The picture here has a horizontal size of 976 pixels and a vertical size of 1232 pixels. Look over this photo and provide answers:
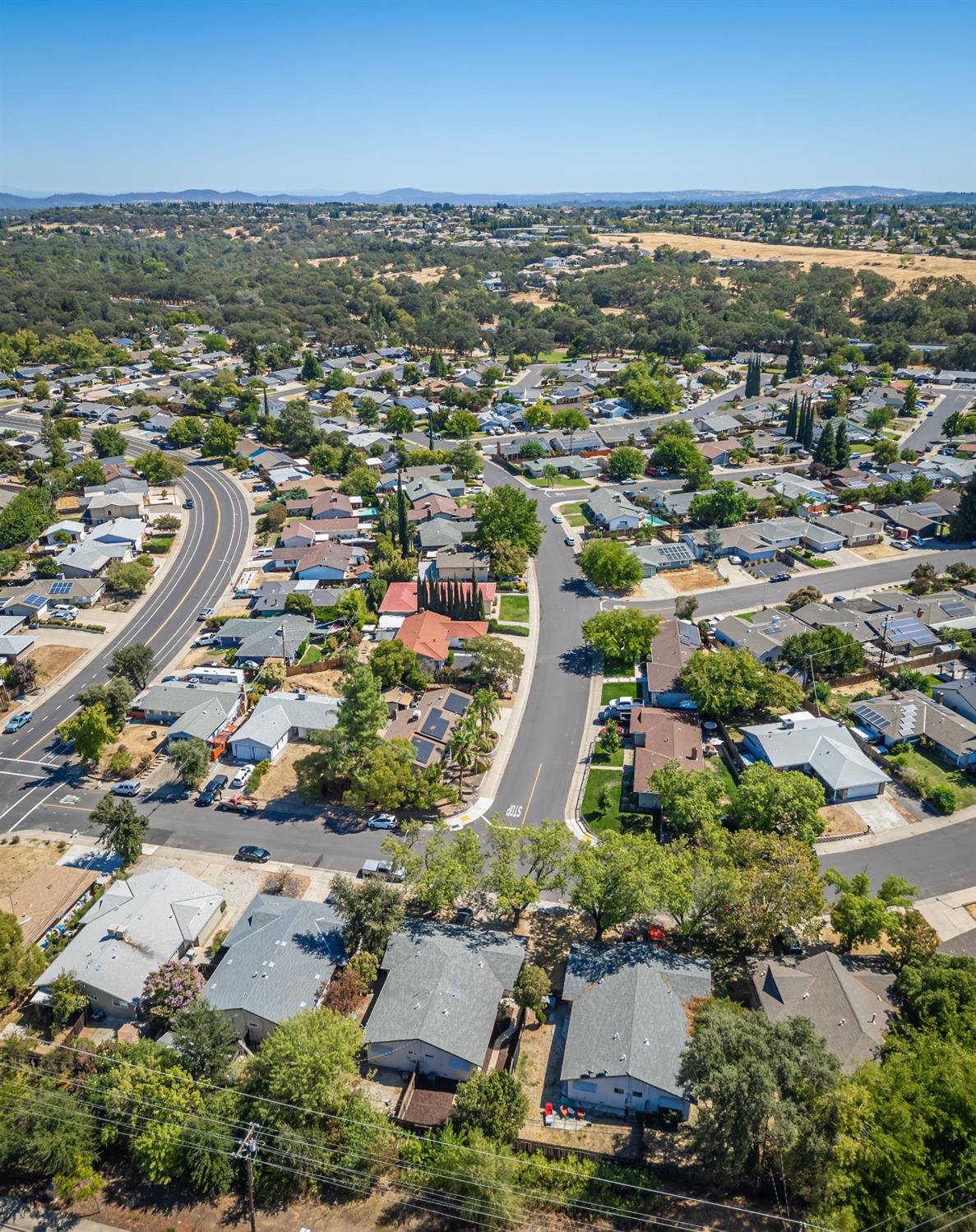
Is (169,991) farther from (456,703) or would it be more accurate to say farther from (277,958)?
(456,703)

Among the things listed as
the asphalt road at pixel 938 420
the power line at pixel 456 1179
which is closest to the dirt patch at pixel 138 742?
the power line at pixel 456 1179

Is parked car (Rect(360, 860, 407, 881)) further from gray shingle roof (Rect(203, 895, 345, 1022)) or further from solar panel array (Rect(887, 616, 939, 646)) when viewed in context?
solar panel array (Rect(887, 616, 939, 646))

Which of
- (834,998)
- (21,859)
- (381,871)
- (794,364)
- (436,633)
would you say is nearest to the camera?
(834,998)

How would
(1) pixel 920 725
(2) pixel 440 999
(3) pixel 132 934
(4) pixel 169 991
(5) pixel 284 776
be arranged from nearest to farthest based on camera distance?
(2) pixel 440 999 → (4) pixel 169 991 → (3) pixel 132 934 → (5) pixel 284 776 → (1) pixel 920 725

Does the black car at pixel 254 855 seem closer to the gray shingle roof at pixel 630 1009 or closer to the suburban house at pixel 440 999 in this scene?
the suburban house at pixel 440 999

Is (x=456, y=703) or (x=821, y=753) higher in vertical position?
(x=821, y=753)

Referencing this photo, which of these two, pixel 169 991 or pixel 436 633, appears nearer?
pixel 169 991

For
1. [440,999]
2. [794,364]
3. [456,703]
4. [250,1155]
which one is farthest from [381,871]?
[794,364]
